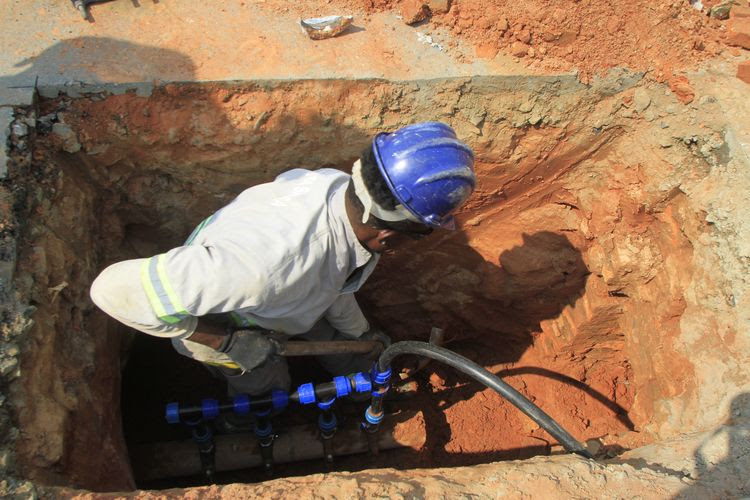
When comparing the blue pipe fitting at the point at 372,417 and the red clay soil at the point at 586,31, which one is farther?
the blue pipe fitting at the point at 372,417

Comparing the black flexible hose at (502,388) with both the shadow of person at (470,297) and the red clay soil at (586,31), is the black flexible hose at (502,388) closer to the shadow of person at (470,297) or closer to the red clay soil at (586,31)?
the shadow of person at (470,297)

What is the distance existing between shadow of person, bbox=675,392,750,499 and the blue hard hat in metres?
1.37

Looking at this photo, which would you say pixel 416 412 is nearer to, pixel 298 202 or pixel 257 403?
pixel 257 403

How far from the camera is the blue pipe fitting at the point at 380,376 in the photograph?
9.35ft

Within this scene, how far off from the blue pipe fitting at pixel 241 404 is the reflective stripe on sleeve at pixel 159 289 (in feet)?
3.76

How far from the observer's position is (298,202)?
7.20 feet

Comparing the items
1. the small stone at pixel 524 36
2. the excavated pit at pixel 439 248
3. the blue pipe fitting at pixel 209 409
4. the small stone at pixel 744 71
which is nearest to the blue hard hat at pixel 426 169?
the excavated pit at pixel 439 248

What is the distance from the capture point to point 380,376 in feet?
9.39

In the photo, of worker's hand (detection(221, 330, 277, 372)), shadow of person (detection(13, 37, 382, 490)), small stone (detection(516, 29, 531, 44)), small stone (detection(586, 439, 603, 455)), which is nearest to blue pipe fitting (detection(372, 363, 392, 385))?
A: worker's hand (detection(221, 330, 277, 372))

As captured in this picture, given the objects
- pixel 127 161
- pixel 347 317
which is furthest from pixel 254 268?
pixel 127 161

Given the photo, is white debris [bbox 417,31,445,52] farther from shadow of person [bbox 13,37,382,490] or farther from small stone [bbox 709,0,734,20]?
small stone [bbox 709,0,734,20]

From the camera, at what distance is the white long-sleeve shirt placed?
1.91 meters

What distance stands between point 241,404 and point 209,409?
18 cm

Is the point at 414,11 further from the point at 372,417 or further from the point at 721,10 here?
the point at 372,417
